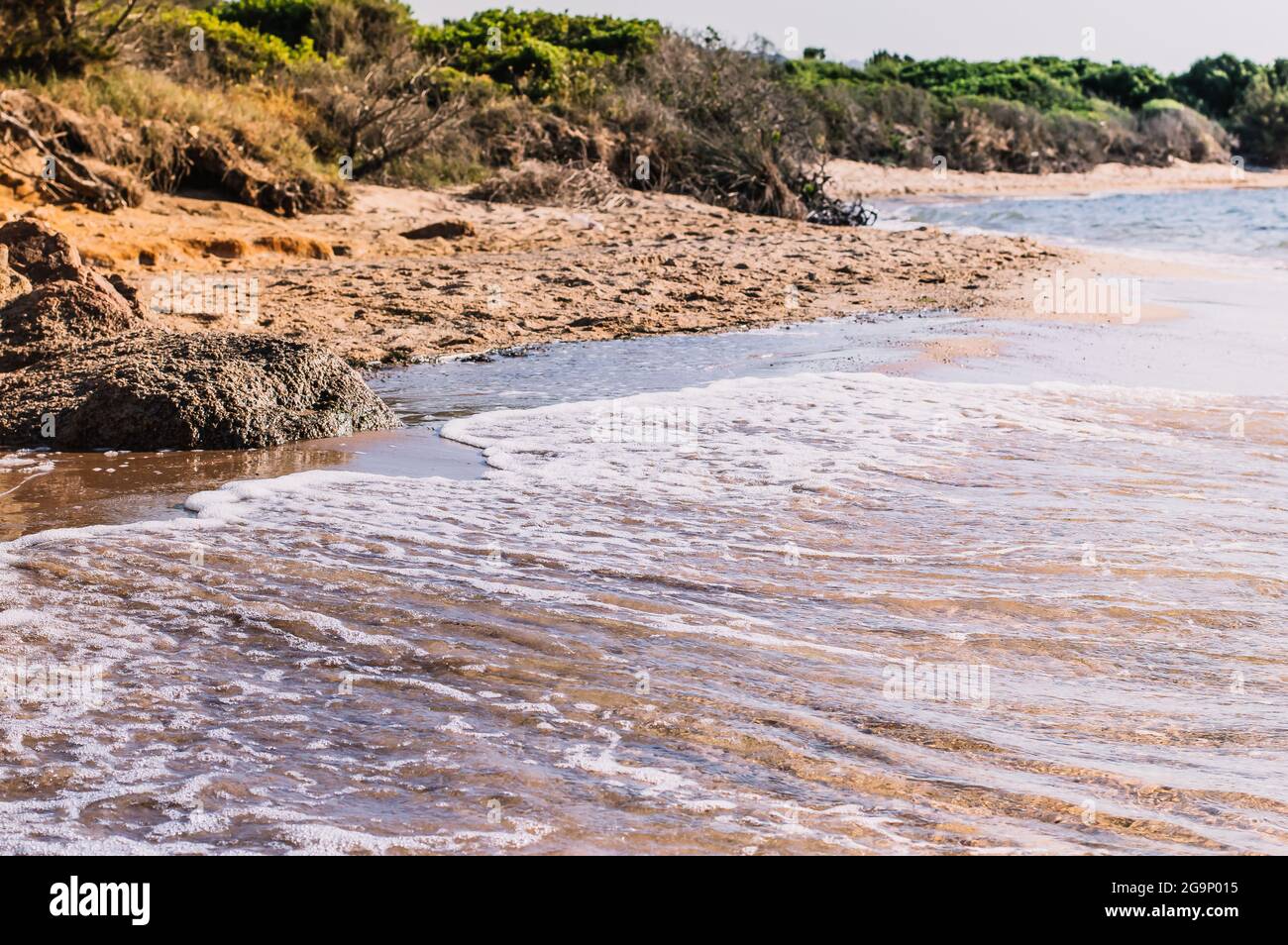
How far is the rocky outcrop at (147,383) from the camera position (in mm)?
6000

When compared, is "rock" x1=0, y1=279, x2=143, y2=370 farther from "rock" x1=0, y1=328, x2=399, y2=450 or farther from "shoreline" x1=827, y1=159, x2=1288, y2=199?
"shoreline" x1=827, y1=159, x2=1288, y2=199

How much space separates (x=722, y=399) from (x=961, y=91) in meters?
38.3

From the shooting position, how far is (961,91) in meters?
42.4

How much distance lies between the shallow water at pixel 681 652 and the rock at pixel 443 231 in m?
7.31

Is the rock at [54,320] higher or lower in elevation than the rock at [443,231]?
lower

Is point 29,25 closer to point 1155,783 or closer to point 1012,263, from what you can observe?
point 1012,263

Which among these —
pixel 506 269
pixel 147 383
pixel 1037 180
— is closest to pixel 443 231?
pixel 506 269

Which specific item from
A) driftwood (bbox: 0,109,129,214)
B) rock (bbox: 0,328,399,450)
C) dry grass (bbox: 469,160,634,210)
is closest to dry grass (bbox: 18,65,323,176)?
driftwood (bbox: 0,109,129,214)

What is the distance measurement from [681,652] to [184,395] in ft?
11.4

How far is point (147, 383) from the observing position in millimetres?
6082

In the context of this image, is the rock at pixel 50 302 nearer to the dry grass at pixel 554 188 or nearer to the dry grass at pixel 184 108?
the dry grass at pixel 184 108

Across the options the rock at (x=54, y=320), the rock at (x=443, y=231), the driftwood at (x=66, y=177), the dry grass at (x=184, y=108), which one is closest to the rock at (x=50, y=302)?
the rock at (x=54, y=320)

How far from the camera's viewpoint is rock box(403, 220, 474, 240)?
529 inches

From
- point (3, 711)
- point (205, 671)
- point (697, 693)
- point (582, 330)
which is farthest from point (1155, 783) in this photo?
point (582, 330)
